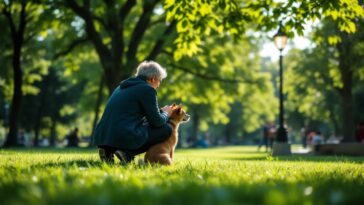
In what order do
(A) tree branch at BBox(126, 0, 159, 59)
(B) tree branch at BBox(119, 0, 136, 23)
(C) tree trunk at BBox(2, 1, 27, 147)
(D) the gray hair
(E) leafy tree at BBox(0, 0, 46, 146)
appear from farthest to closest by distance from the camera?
(C) tree trunk at BBox(2, 1, 27, 147) < (E) leafy tree at BBox(0, 0, 46, 146) < (B) tree branch at BBox(119, 0, 136, 23) < (A) tree branch at BBox(126, 0, 159, 59) < (D) the gray hair

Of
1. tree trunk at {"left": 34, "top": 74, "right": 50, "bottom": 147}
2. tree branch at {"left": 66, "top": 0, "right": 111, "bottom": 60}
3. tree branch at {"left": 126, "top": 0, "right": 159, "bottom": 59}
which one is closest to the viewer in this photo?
tree branch at {"left": 66, "top": 0, "right": 111, "bottom": 60}

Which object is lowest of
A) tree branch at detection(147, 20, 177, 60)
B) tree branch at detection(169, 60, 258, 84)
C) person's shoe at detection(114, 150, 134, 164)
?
person's shoe at detection(114, 150, 134, 164)

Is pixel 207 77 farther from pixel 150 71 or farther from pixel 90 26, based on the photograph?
pixel 150 71

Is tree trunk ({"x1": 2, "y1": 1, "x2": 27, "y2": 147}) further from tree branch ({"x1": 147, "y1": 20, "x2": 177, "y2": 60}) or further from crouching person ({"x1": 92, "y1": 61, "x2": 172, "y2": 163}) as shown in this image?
crouching person ({"x1": 92, "y1": 61, "x2": 172, "y2": 163})

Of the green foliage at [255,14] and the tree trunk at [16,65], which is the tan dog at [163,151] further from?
the tree trunk at [16,65]

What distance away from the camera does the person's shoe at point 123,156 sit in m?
6.50

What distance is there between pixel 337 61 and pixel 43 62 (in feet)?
60.3

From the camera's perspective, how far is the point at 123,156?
6559 millimetres

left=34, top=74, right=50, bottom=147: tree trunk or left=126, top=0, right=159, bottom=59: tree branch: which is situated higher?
left=126, top=0, right=159, bottom=59: tree branch

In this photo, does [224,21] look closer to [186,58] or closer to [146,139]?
[146,139]

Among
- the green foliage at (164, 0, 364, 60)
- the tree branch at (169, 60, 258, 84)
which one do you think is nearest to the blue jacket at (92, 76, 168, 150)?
the green foliage at (164, 0, 364, 60)

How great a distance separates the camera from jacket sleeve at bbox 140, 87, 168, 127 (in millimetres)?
6598

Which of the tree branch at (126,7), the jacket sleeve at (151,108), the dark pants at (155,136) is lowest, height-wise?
the dark pants at (155,136)

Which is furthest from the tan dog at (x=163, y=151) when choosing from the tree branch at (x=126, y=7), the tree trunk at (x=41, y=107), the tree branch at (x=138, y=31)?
the tree trunk at (x=41, y=107)
